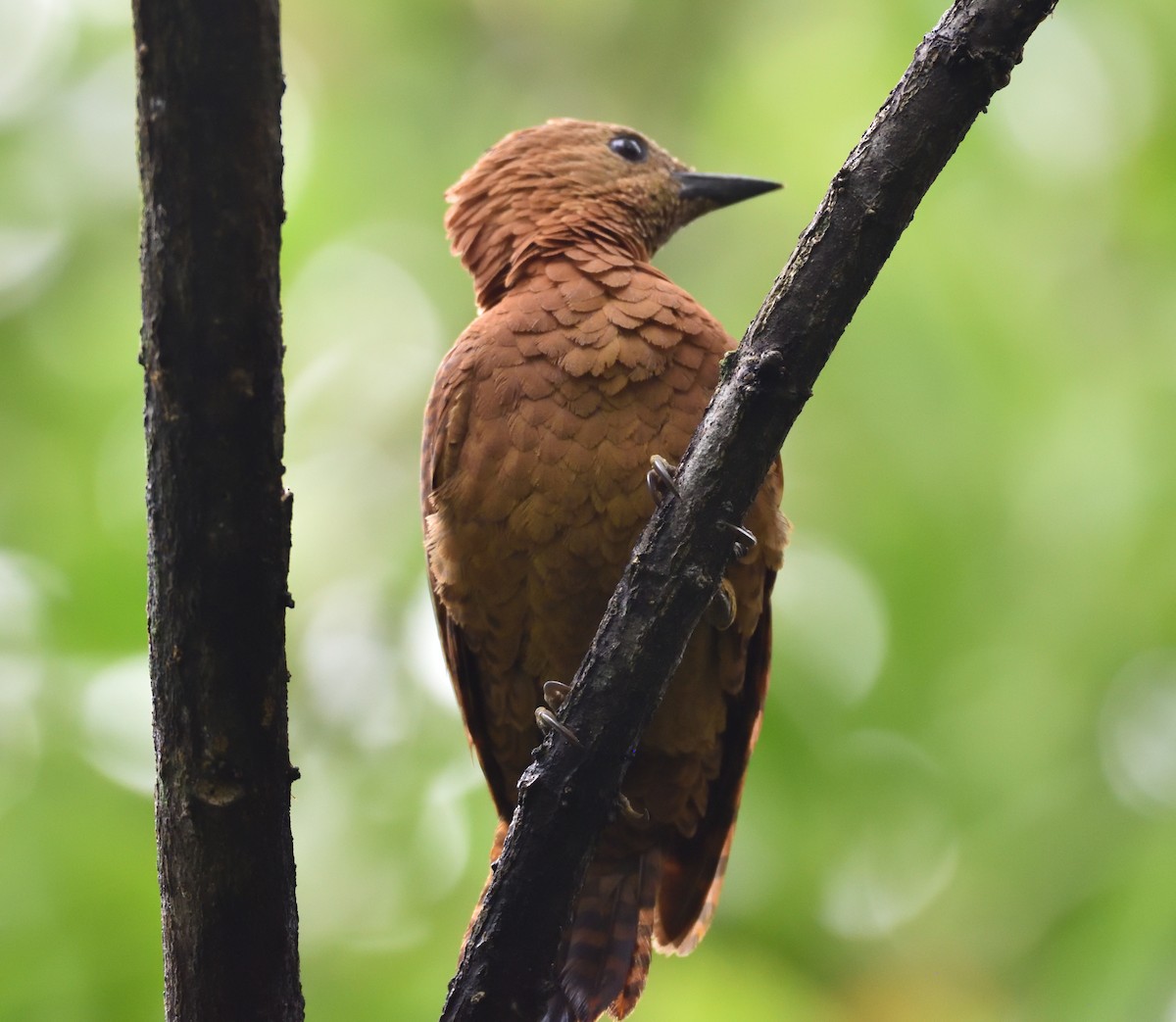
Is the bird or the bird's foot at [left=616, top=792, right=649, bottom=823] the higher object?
the bird

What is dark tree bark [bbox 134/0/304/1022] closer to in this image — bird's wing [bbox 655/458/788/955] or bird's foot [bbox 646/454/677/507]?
bird's foot [bbox 646/454/677/507]

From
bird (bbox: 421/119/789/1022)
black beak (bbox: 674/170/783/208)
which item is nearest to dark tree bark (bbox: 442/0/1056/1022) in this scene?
bird (bbox: 421/119/789/1022)

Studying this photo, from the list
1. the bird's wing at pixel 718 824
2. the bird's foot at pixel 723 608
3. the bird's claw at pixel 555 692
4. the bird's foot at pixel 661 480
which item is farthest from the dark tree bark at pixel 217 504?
the bird's wing at pixel 718 824

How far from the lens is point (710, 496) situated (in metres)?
2.54

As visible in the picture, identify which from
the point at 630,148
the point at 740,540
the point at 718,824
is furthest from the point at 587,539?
the point at 630,148

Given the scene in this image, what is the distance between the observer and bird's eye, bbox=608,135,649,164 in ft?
14.1

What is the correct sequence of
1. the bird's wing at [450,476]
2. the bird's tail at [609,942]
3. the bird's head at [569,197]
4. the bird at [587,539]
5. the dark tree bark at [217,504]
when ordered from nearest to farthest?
1. the dark tree bark at [217,504]
2. the bird at [587,539]
3. the bird's wing at [450,476]
4. the bird's tail at [609,942]
5. the bird's head at [569,197]

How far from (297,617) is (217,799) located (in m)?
2.72

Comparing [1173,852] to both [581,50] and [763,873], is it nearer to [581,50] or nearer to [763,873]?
[763,873]

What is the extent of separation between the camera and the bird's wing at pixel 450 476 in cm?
340

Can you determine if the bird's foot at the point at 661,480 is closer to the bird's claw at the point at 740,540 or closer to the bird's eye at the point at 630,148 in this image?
the bird's claw at the point at 740,540

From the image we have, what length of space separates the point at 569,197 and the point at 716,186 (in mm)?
601

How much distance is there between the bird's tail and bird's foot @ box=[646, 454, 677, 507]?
1.20 metres

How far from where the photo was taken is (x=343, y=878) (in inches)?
175
